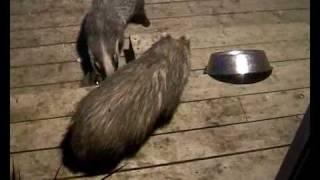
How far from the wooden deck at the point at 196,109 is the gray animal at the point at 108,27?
9.6 inches

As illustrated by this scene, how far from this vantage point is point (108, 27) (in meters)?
4.06

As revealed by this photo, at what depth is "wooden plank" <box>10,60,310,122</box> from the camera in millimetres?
2711

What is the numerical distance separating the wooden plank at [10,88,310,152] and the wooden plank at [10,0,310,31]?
200 centimetres

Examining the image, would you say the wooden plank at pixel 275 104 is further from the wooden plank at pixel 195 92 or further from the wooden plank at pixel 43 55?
the wooden plank at pixel 43 55

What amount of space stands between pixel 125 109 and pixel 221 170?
0.68 metres

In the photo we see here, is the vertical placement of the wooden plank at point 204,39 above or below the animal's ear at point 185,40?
below

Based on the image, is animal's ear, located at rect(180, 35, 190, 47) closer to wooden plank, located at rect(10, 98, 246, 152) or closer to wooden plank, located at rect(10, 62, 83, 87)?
wooden plank, located at rect(10, 98, 246, 152)

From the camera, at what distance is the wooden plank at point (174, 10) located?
4.48 meters

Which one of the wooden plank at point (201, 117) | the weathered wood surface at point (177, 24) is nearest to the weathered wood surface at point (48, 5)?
the weathered wood surface at point (177, 24)

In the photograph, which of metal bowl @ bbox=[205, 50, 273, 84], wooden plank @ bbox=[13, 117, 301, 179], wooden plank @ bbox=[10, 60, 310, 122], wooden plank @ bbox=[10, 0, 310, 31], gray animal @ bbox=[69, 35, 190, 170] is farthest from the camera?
wooden plank @ bbox=[10, 0, 310, 31]

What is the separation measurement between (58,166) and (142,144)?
53 centimetres

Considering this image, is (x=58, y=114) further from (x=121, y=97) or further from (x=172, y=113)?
(x=172, y=113)

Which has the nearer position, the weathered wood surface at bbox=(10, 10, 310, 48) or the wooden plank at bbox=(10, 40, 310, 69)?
the wooden plank at bbox=(10, 40, 310, 69)

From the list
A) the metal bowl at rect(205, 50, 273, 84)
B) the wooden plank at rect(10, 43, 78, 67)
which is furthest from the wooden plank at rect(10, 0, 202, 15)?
the metal bowl at rect(205, 50, 273, 84)
